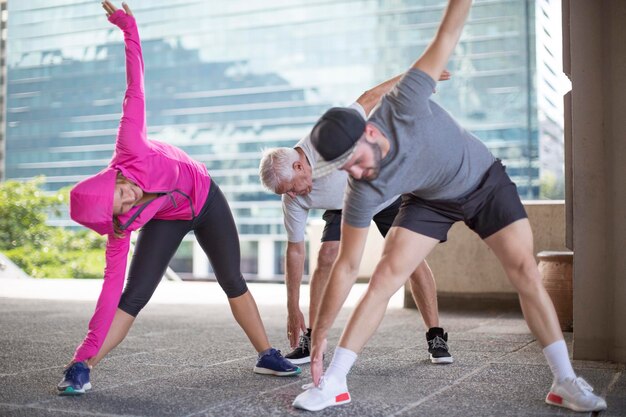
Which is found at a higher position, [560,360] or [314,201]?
[314,201]

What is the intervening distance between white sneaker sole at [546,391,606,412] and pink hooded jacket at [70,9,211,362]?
1.71 meters

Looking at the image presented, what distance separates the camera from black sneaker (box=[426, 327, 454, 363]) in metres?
4.27

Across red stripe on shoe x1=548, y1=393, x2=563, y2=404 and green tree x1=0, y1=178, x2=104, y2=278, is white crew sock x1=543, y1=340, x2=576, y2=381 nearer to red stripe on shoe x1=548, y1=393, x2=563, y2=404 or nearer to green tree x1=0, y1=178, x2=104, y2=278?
red stripe on shoe x1=548, y1=393, x2=563, y2=404

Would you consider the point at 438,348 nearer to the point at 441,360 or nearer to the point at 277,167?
the point at 441,360

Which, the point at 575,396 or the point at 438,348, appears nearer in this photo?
the point at 575,396

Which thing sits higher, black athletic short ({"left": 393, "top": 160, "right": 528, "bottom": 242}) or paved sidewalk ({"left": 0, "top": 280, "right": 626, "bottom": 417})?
black athletic short ({"left": 393, "top": 160, "right": 528, "bottom": 242})

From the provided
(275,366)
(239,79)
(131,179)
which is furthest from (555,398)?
(239,79)

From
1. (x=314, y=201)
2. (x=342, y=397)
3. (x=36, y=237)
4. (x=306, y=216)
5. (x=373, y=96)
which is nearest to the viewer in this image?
(x=342, y=397)

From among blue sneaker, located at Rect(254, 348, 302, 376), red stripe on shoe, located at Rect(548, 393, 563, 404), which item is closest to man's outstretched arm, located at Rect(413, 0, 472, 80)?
red stripe on shoe, located at Rect(548, 393, 563, 404)

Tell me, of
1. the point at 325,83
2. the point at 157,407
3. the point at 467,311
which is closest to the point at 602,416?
the point at 157,407

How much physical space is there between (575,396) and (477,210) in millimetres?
798

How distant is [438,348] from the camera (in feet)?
14.1

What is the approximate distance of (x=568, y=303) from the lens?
5.78 m

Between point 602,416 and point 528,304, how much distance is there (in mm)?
488
